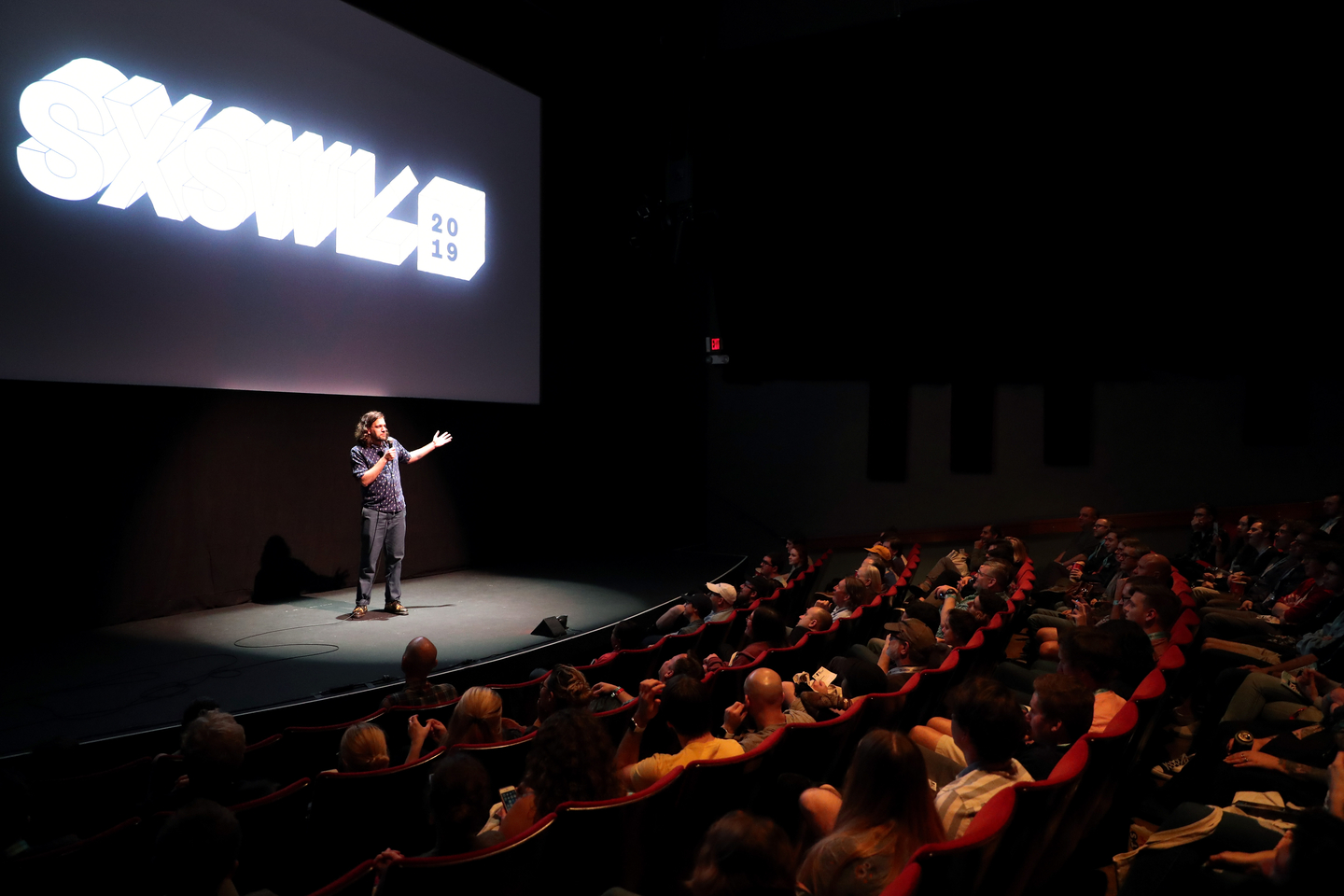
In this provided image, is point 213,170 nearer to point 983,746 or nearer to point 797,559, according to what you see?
point 797,559

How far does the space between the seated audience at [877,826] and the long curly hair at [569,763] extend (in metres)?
0.51

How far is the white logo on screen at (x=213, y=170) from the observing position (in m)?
4.57

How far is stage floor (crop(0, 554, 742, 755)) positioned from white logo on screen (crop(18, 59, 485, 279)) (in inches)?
101

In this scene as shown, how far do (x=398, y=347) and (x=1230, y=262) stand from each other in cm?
744

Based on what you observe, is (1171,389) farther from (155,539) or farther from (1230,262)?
(155,539)

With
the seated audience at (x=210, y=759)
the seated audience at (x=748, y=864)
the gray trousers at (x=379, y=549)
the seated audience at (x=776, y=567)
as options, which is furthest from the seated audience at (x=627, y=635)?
the seated audience at (x=776, y=567)

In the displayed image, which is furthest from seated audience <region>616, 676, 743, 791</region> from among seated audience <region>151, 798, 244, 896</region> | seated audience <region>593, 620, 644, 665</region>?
seated audience <region>593, 620, 644, 665</region>

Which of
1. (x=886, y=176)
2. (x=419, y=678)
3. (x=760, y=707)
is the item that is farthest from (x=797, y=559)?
(x=760, y=707)

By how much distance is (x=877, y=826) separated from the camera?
1619 mm

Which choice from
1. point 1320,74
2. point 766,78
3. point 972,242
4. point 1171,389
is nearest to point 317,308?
point 766,78

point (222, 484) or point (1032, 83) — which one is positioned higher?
point (1032, 83)

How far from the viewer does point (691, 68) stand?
873 cm

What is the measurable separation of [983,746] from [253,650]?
161 inches

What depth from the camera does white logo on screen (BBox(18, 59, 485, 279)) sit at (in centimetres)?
457
